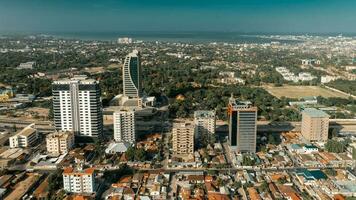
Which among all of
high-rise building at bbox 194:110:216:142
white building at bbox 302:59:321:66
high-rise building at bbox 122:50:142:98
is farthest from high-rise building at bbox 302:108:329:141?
white building at bbox 302:59:321:66

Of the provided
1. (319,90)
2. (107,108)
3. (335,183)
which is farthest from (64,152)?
(319,90)

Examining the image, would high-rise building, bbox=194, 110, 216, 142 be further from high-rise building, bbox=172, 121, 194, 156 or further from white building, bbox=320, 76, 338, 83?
white building, bbox=320, 76, 338, 83

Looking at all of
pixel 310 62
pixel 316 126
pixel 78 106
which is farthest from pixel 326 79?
pixel 78 106

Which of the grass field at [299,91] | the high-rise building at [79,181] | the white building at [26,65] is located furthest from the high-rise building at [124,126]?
the white building at [26,65]

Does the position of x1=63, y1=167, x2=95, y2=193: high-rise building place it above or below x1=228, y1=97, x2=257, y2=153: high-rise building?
below

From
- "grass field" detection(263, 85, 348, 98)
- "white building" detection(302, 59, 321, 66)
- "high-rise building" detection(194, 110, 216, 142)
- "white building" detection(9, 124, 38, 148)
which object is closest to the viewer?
"white building" detection(9, 124, 38, 148)

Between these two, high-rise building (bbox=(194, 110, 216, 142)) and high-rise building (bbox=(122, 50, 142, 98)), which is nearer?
high-rise building (bbox=(194, 110, 216, 142))
